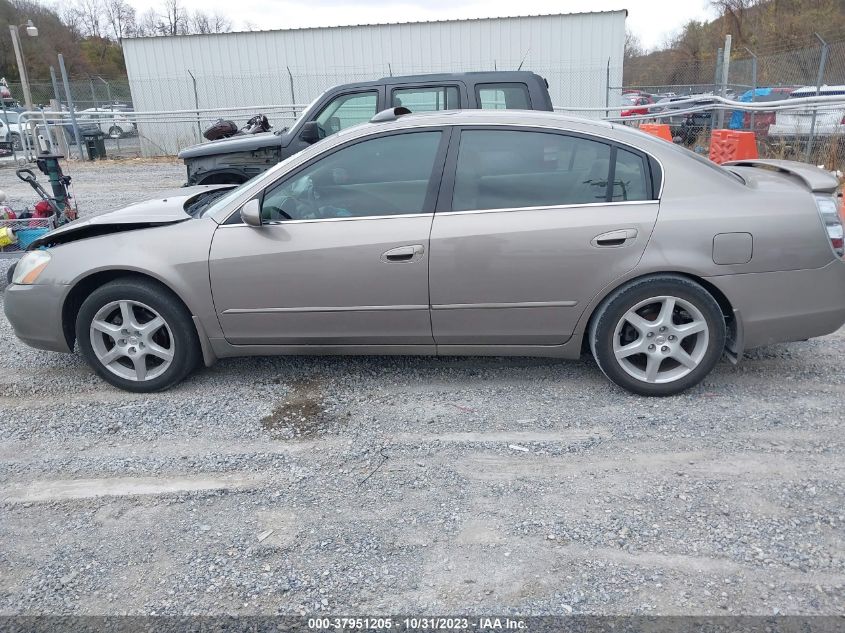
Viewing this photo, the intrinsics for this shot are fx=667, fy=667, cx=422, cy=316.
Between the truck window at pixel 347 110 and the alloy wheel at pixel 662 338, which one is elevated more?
the truck window at pixel 347 110

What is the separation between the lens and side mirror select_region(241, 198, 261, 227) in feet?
12.3

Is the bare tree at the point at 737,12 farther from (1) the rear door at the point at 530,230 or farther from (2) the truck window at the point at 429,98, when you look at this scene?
(1) the rear door at the point at 530,230

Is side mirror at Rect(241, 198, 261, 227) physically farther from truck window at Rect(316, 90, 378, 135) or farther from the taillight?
truck window at Rect(316, 90, 378, 135)

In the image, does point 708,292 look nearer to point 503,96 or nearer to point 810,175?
point 810,175

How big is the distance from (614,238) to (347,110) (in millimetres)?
4291

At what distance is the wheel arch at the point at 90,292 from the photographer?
156 inches

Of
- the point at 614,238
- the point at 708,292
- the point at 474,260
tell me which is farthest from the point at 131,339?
the point at 708,292

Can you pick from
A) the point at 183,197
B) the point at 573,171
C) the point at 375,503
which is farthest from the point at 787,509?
the point at 183,197

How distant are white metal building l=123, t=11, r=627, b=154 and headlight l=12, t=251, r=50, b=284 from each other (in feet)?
55.7

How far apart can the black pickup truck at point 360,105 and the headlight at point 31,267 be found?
10.6 ft

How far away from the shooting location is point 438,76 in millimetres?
6676

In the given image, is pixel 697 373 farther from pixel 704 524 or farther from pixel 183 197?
pixel 183 197

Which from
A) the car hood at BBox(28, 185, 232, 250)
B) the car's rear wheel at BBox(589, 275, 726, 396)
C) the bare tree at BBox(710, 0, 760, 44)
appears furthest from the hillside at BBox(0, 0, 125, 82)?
the car's rear wheel at BBox(589, 275, 726, 396)

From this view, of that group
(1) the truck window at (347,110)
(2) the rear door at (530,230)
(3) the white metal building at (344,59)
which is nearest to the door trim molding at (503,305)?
(2) the rear door at (530,230)
